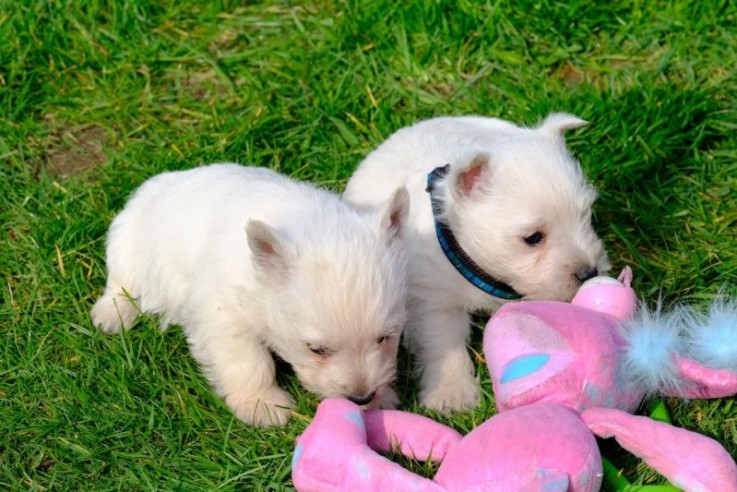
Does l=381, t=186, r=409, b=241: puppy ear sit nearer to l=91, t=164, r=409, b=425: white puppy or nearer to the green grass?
l=91, t=164, r=409, b=425: white puppy

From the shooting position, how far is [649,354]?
3455 mm

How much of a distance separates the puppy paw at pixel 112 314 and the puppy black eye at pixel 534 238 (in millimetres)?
1918

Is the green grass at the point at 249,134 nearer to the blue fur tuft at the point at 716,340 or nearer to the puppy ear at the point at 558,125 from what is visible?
the blue fur tuft at the point at 716,340

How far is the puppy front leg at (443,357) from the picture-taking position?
4.18m

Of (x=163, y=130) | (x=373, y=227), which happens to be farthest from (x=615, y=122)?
(x=163, y=130)

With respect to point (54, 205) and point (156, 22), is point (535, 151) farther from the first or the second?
point (156, 22)

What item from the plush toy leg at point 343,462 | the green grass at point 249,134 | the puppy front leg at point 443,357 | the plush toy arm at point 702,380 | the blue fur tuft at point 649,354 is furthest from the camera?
the puppy front leg at point 443,357

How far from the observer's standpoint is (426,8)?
6.17 m

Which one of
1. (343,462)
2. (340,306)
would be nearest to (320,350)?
(340,306)

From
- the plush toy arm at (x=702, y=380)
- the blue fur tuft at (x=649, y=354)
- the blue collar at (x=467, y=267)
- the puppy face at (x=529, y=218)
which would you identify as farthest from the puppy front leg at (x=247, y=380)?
the plush toy arm at (x=702, y=380)

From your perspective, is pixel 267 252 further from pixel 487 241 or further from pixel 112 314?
pixel 112 314

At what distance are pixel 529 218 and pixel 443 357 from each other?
0.72m

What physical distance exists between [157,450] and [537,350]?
64.4 inches

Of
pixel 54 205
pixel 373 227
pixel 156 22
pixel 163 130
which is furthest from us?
pixel 156 22
